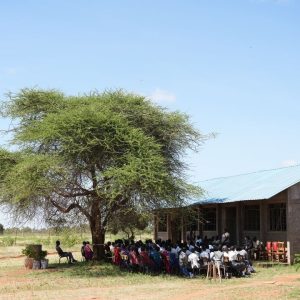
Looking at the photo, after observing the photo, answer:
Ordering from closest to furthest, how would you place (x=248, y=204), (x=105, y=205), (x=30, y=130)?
(x=30, y=130)
(x=105, y=205)
(x=248, y=204)

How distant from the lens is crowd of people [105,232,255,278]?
21.5 metres

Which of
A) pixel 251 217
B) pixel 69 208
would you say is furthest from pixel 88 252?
pixel 251 217

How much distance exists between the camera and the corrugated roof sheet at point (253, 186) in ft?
89.3

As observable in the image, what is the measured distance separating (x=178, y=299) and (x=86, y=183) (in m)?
11.5

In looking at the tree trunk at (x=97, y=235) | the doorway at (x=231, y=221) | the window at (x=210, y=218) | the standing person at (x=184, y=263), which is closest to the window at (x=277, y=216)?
the doorway at (x=231, y=221)

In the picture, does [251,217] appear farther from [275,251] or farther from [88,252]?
[88,252]

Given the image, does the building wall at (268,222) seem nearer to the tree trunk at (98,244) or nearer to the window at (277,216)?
the window at (277,216)

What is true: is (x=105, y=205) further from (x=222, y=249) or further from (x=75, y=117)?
(x=222, y=249)

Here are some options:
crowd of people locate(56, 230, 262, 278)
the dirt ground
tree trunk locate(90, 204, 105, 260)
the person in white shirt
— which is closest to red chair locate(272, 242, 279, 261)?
the dirt ground

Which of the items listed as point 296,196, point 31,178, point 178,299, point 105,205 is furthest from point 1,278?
point 296,196

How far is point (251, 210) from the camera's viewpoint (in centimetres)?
3139

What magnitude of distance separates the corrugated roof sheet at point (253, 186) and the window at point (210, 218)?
46.2 inches

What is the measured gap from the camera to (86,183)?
26.5 metres

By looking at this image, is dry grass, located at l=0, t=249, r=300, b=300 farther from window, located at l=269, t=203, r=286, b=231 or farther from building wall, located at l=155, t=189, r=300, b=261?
window, located at l=269, t=203, r=286, b=231
